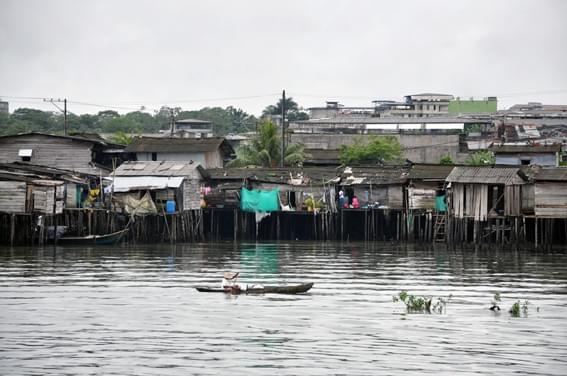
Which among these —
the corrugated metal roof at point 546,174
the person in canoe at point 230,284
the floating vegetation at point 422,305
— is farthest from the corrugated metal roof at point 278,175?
the floating vegetation at point 422,305

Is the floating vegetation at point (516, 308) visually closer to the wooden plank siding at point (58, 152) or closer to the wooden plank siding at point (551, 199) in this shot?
the wooden plank siding at point (551, 199)

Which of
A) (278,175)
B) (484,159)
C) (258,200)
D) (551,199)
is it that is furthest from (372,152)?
(551,199)

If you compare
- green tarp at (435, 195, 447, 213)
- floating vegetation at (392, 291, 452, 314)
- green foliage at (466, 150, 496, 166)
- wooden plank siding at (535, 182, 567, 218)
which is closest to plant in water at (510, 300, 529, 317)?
floating vegetation at (392, 291, 452, 314)

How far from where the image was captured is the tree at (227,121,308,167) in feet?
198

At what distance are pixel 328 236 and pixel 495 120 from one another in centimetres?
3297

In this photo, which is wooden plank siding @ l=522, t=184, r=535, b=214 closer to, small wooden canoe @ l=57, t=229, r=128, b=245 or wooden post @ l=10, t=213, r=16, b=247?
small wooden canoe @ l=57, t=229, r=128, b=245

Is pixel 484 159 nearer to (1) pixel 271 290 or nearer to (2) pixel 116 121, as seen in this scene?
(1) pixel 271 290

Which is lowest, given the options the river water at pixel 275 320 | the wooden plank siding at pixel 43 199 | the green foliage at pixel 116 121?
the river water at pixel 275 320

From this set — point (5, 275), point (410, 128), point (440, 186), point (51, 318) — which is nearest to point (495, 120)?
point (410, 128)

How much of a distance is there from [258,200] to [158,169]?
5025mm

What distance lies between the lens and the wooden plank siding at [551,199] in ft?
146

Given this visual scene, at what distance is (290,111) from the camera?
113750mm

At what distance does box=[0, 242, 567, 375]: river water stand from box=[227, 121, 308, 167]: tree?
2213 centimetres

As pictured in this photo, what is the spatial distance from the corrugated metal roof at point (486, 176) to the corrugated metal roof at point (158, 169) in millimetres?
12130
